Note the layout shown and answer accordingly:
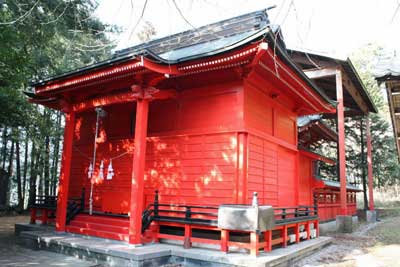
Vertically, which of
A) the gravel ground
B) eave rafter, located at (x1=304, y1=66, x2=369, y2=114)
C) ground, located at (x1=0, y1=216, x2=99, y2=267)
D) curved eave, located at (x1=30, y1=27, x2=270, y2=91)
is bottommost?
the gravel ground

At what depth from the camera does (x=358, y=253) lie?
8.42 meters

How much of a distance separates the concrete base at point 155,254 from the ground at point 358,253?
19.0 inches

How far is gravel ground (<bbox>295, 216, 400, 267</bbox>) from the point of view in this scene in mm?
7064

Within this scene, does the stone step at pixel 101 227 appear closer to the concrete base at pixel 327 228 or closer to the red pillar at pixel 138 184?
the red pillar at pixel 138 184

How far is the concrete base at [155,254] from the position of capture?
5.81 meters

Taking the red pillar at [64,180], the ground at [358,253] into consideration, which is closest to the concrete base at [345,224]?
the ground at [358,253]

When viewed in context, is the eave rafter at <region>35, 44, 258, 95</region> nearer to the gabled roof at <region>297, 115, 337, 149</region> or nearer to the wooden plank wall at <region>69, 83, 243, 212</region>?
the wooden plank wall at <region>69, 83, 243, 212</region>

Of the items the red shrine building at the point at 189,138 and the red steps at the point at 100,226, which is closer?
the red shrine building at the point at 189,138

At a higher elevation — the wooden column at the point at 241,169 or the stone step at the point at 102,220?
the wooden column at the point at 241,169

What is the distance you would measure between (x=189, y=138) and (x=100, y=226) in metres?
3.03

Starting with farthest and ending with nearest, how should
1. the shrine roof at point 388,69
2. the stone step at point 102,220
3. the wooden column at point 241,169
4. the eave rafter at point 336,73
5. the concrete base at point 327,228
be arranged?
the eave rafter at point 336,73
the concrete base at point 327,228
the stone step at point 102,220
the wooden column at point 241,169
the shrine roof at point 388,69

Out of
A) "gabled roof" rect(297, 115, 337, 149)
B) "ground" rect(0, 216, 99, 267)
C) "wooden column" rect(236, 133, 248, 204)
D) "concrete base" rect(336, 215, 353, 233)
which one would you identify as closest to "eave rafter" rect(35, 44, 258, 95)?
"wooden column" rect(236, 133, 248, 204)

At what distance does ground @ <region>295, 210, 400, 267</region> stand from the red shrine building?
2.72ft

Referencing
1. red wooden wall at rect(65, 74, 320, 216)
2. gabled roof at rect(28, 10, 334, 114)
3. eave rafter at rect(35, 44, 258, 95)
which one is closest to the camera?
gabled roof at rect(28, 10, 334, 114)
